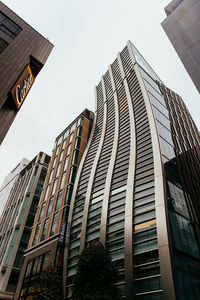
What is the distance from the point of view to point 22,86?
91.9 feet

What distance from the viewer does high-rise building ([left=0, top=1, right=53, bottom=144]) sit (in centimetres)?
2502

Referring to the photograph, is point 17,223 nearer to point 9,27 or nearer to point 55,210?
point 55,210

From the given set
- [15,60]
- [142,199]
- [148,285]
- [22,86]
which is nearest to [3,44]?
[15,60]

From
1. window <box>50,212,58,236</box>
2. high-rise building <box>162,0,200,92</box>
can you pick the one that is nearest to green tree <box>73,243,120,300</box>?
high-rise building <box>162,0,200,92</box>

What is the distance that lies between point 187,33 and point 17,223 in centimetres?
5240

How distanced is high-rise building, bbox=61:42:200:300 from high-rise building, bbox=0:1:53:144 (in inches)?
734

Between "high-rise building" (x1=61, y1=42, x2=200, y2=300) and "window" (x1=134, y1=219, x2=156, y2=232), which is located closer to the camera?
"high-rise building" (x1=61, y1=42, x2=200, y2=300)

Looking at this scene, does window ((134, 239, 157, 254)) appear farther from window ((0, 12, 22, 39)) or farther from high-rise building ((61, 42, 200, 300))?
window ((0, 12, 22, 39))

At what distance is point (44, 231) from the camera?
42625mm

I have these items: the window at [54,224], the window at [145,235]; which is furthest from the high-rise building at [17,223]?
the window at [145,235]

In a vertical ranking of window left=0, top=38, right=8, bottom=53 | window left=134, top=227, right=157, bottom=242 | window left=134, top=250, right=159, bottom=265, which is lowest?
window left=134, top=250, right=159, bottom=265

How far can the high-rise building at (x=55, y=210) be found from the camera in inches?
1421

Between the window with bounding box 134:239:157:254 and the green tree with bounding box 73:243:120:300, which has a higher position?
the window with bounding box 134:239:157:254

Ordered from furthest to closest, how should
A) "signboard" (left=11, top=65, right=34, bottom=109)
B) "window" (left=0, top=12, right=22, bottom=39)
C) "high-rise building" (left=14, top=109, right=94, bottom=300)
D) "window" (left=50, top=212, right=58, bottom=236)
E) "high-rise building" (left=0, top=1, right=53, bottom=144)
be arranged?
1. "window" (left=50, top=212, right=58, bottom=236)
2. "high-rise building" (left=14, top=109, right=94, bottom=300)
3. "window" (left=0, top=12, right=22, bottom=39)
4. "signboard" (left=11, top=65, right=34, bottom=109)
5. "high-rise building" (left=0, top=1, right=53, bottom=144)
